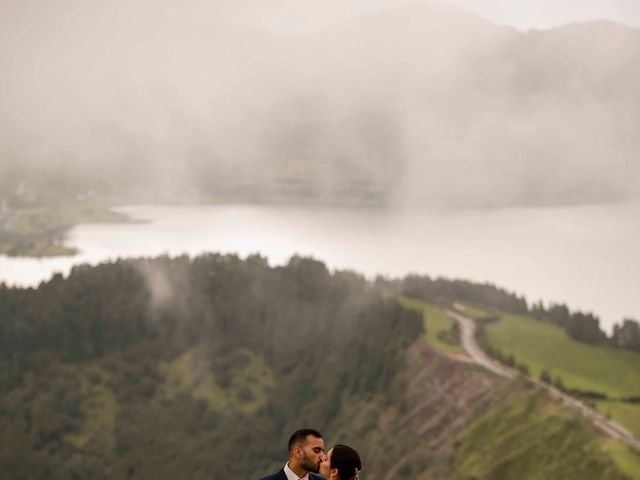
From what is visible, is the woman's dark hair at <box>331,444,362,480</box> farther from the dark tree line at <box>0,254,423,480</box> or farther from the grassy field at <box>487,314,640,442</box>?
the dark tree line at <box>0,254,423,480</box>

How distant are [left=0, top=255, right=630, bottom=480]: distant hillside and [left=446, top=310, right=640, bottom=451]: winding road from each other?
1.86m

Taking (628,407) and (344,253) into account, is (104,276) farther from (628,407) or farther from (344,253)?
Result: (628,407)

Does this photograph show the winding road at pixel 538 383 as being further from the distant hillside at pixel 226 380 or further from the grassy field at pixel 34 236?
the grassy field at pixel 34 236

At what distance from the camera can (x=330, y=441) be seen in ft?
368

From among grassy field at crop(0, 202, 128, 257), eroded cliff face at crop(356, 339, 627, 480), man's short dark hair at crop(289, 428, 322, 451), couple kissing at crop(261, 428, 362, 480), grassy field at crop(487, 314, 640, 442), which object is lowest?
eroded cliff face at crop(356, 339, 627, 480)

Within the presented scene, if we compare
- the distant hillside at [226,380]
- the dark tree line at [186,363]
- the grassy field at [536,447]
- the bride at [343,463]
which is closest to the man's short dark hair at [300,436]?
the bride at [343,463]

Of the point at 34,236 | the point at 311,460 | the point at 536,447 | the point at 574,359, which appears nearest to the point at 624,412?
the point at 536,447

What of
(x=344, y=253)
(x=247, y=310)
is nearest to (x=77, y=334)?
(x=247, y=310)

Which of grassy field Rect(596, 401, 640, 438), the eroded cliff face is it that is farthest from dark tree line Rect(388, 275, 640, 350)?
grassy field Rect(596, 401, 640, 438)

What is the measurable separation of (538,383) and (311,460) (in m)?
79.3

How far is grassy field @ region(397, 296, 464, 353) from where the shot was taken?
4060 inches

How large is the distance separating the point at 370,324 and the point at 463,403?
4173 centimetres

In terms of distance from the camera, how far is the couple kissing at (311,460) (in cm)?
1094

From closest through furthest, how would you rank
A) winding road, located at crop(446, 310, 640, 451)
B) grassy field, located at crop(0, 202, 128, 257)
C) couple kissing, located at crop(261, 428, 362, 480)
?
couple kissing, located at crop(261, 428, 362, 480)
winding road, located at crop(446, 310, 640, 451)
grassy field, located at crop(0, 202, 128, 257)
